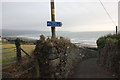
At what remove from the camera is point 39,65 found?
16.8ft

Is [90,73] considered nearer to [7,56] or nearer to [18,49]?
[18,49]

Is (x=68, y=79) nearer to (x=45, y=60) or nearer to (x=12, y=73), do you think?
(x=45, y=60)

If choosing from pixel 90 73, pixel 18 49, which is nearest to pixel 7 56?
pixel 18 49

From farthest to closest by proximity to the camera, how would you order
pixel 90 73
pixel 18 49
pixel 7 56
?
pixel 90 73
pixel 7 56
pixel 18 49

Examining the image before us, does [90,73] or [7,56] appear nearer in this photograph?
[7,56]

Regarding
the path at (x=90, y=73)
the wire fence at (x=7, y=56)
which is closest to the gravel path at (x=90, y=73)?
the path at (x=90, y=73)

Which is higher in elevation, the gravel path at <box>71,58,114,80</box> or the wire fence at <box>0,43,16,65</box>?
the wire fence at <box>0,43,16,65</box>

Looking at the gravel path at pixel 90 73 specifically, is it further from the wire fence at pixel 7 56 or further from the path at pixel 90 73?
the wire fence at pixel 7 56

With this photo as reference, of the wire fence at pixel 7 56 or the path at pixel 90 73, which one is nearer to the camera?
the wire fence at pixel 7 56

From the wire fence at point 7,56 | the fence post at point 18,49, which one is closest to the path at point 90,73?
the fence post at point 18,49

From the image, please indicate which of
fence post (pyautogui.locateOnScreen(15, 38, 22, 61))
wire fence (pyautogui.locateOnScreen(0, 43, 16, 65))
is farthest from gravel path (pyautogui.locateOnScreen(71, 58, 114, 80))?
wire fence (pyautogui.locateOnScreen(0, 43, 16, 65))

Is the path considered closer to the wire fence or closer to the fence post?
the fence post

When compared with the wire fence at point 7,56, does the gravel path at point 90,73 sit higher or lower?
lower

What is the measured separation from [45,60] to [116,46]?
4.67m
